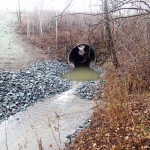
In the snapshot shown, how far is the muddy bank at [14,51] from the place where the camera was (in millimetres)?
17109

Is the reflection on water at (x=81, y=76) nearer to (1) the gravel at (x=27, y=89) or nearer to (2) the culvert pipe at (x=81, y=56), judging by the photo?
(1) the gravel at (x=27, y=89)

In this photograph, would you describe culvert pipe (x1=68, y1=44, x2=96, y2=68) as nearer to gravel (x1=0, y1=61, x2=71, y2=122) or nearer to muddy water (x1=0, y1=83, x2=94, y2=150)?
gravel (x1=0, y1=61, x2=71, y2=122)

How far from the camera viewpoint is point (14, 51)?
779 inches

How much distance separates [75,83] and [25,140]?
24.7ft

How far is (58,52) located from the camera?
21609 millimetres

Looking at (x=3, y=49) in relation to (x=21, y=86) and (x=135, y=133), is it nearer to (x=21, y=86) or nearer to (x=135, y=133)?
(x=21, y=86)

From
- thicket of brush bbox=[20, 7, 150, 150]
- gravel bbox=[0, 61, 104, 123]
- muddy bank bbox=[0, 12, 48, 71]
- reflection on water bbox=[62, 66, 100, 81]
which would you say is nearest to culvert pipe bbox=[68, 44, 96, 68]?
muddy bank bbox=[0, 12, 48, 71]

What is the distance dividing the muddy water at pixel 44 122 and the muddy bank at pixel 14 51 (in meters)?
7.56

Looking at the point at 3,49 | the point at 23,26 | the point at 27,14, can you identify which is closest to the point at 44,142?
the point at 3,49

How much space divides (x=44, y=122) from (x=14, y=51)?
1377 centimetres

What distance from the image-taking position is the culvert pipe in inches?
798

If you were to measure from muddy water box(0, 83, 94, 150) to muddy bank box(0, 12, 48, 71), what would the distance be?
7563 millimetres

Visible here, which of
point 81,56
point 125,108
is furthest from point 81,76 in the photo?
point 125,108

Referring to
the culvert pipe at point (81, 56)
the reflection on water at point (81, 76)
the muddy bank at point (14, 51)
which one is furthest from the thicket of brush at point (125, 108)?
the culvert pipe at point (81, 56)
